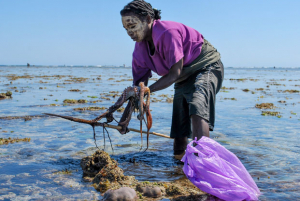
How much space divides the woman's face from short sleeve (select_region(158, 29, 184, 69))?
27 centimetres

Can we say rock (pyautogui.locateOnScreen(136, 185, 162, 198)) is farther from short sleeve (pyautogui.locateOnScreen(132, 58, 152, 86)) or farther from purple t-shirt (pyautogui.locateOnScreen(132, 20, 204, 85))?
short sleeve (pyautogui.locateOnScreen(132, 58, 152, 86))

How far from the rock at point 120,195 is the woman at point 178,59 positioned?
3.15 ft

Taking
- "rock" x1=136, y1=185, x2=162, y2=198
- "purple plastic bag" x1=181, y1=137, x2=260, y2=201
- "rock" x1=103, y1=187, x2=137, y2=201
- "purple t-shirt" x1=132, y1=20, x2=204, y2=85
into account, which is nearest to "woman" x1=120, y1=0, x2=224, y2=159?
"purple t-shirt" x1=132, y1=20, x2=204, y2=85

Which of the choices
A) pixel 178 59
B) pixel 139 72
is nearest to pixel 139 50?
pixel 139 72

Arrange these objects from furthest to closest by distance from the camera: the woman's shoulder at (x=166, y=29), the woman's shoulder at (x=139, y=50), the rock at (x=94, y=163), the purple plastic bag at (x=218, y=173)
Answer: the rock at (x=94, y=163)
the woman's shoulder at (x=139, y=50)
the woman's shoulder at (x=166, y=29)
the purple plastic bag at (x=218, y=173)

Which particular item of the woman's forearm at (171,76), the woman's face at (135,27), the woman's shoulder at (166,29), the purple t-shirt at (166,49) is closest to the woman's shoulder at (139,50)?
the purple t-shirt at (166,49)

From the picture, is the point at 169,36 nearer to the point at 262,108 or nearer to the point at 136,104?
the point at 136,104

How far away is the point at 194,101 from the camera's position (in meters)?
3.51

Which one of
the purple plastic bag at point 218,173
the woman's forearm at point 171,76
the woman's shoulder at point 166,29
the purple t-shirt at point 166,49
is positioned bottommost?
the purple plastic bag at point 218,173

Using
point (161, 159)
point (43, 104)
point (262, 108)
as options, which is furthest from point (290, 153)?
point (43, 104)

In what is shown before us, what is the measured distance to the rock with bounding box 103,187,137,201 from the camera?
3.05m

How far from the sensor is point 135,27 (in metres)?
3.46

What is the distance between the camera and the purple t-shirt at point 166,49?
3.32 meters

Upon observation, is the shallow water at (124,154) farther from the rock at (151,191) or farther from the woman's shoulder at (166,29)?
the woman's shoulder at (166,29)
